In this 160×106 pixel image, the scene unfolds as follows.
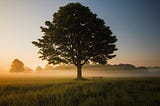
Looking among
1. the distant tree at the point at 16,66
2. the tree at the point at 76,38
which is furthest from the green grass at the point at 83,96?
the distant tree at the point at 16,66

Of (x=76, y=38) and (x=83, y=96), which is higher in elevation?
(x=76, y=38)

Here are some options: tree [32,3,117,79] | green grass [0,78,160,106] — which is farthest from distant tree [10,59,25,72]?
green grass [0,78,160,106]

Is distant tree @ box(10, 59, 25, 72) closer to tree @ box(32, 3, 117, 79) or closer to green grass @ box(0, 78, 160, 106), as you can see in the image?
tree @ box(32, 3, 117, 79)

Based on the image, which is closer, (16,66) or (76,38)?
(76,38)

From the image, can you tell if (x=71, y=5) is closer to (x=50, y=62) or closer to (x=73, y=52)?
(x=73, y=52)

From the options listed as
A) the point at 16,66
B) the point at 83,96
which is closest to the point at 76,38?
the point at 83,96

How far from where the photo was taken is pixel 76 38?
33.1 metres

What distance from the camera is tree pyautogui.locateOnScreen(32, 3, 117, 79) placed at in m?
32.9

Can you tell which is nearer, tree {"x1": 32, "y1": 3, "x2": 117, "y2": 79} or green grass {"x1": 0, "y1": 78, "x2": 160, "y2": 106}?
green grass {"x1": 0, "y1": 78, "x2": 160, "y2": 106}

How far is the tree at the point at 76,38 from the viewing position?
1297 inches

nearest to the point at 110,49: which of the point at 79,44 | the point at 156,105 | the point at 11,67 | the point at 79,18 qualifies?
the point at 79,44

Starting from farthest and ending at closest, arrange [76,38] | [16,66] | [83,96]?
1. [16,66]
2. [76,38]
3. [83,96]

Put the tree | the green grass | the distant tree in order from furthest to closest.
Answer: the distant tree < the tree < the green grass

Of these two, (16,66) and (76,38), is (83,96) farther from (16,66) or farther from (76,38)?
(16,66)
